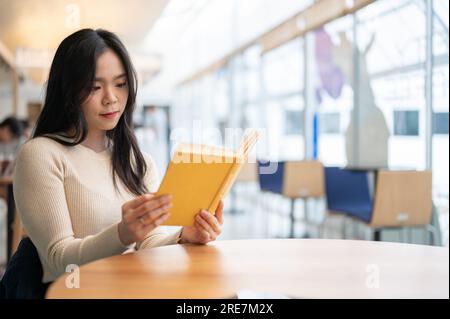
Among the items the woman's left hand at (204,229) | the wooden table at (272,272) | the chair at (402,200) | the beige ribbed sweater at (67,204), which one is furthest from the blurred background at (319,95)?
the wooden table at (272,272)

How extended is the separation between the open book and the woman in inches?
2.0

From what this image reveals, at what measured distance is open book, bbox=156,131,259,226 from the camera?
1060 mm

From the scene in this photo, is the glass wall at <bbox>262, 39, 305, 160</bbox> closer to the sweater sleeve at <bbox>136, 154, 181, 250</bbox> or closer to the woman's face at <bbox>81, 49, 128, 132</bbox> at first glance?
the sweater sleeve at <bbox>136, 154, 181, 250</bbox>

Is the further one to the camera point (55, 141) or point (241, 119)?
point (241, 119)

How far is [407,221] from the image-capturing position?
3.41 meters

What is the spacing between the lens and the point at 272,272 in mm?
980

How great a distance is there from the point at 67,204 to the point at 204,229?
35cm

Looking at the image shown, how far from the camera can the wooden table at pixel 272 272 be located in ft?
2.81

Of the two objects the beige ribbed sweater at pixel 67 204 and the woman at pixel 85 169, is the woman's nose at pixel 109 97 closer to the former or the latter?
the woman at pixel 85 169

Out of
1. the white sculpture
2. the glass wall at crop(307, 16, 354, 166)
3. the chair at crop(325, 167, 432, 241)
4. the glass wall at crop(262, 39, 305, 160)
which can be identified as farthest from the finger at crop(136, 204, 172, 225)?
the glass wall at crop(262, 39, 305, 160)

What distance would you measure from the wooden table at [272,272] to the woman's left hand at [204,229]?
0.03 metres

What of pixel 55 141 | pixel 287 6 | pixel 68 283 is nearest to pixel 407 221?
pixel 55 141

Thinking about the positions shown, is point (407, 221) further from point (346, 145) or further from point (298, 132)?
point (298, 132)

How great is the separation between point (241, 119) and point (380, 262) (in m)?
7.91
